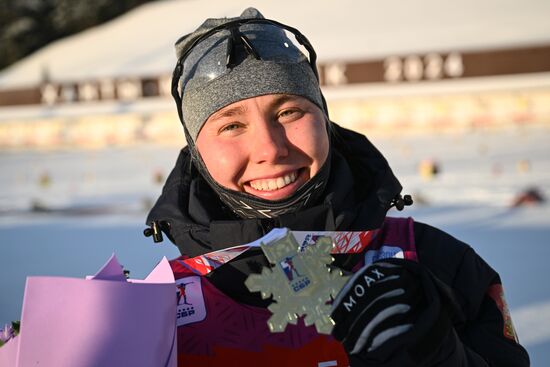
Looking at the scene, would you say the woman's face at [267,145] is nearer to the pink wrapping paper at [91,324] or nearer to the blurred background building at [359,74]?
the pink wrapping paper at [91,324]

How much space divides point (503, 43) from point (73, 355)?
45.9 feet

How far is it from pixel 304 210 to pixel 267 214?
0.24ft

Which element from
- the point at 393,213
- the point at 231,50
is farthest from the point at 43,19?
the point at 231,50

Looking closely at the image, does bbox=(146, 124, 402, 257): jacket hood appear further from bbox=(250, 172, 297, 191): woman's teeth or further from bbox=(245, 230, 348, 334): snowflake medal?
bbox=(245, 230, 348, 334): snowflake medal

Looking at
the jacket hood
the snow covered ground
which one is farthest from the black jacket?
the snow covered ground

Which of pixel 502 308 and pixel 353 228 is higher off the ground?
pixel 353 228

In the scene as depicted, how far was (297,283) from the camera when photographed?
106 cm

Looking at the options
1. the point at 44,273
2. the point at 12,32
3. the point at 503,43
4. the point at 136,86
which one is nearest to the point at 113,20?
the point at 12,32

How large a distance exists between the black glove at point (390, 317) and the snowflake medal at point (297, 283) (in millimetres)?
61

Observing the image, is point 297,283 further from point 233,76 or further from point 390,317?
point 233,76

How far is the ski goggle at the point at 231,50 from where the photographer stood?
4.88 feet

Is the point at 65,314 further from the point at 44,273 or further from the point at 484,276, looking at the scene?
the point at 44,273

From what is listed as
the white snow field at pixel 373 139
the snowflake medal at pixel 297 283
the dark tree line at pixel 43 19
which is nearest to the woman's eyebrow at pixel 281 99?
the snowflake medal at pixel 297 283

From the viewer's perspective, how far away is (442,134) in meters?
11.5
